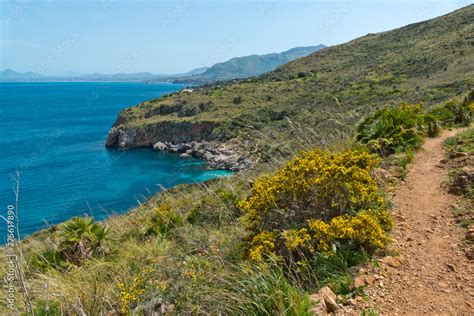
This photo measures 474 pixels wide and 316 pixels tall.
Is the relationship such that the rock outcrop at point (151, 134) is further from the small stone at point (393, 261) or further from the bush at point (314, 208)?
the small stone at point (393, 261)

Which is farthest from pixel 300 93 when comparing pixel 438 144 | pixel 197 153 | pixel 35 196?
pixel 438 144

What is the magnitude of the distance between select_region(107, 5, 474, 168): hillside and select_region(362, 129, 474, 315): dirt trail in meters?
36.6

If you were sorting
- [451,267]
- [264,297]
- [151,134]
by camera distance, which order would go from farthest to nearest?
[151,134] → [451,267] → [264,297]

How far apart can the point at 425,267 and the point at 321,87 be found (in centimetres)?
6258

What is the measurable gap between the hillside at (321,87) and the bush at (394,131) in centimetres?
3237

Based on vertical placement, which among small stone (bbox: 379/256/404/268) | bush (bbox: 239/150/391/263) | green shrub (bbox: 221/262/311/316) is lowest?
small stone (bbox: 379/256/404/268)

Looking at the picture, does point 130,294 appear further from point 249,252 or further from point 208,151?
point 208,151

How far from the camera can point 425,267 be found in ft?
11.8

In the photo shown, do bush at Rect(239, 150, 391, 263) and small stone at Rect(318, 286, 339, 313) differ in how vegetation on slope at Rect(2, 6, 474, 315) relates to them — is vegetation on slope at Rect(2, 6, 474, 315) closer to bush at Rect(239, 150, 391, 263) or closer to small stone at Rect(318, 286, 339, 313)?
bush at Rect(239, 150, 391, 263)

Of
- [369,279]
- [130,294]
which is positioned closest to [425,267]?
[369,279]

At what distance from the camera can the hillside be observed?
151 feet

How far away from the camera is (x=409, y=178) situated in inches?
246

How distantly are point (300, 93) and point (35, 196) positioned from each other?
4672cm

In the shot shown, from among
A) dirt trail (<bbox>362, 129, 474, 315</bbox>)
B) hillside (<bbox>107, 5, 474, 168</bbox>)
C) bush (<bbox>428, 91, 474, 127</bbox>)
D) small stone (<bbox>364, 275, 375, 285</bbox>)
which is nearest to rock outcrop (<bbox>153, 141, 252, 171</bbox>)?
hillside (<bbox>107, 5, 474, 168</bbox>)
